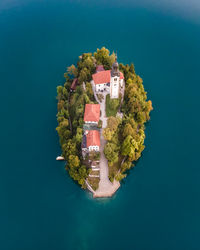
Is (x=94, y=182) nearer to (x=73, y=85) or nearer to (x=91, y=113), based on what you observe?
(x=91, y=113)

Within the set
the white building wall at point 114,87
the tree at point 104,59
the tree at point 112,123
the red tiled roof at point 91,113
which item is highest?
the tree at point 104,59

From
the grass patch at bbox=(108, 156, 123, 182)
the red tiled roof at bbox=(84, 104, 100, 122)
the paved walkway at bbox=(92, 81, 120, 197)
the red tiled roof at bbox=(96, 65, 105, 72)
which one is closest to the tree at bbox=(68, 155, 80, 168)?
the paved walkway at bbox=(92, 81, 120, 197)

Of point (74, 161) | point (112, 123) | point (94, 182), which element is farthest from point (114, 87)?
point (94, 182)

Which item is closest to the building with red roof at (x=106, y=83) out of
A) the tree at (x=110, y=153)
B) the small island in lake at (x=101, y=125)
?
the small island in lake at (x=101, y=125)
